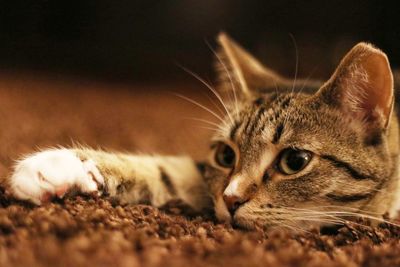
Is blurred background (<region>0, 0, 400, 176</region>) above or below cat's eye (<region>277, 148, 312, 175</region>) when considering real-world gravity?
above

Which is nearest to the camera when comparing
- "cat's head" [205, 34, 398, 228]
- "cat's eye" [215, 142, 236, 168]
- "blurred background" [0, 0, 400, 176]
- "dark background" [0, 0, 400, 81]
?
"cat's head" [205, 34, 398, 228]

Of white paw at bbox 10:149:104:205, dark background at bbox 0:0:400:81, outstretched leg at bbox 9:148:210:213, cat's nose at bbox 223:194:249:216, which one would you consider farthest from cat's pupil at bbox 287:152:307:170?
dark background at bbox 0:0:400:81

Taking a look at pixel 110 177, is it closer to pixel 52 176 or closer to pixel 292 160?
pixel 52 176

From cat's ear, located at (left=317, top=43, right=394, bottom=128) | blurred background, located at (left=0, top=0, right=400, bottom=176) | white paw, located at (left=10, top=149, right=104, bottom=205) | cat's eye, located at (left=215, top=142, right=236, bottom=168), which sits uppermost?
blurred background, located at (left=0, top=0, right=400, bottom=176)

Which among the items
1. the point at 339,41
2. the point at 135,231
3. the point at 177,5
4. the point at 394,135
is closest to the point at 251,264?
the point at 135,231

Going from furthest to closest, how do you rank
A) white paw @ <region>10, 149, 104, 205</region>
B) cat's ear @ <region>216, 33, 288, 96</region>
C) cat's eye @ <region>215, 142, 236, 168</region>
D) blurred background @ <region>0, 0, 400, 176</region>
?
blurred background @ <region>0, 0, 400, 176</region>
cat's ear @ <region>216, 33, 288, 96</region>
cat's eye @ <region>215, 142, 236, 168</region>
white paw @ <region>10, 149, 104, 205</region>

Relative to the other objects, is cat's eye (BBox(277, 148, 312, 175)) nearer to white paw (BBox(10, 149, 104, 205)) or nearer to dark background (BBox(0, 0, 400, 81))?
white paw (BBox(10, 149, 104, 205))
